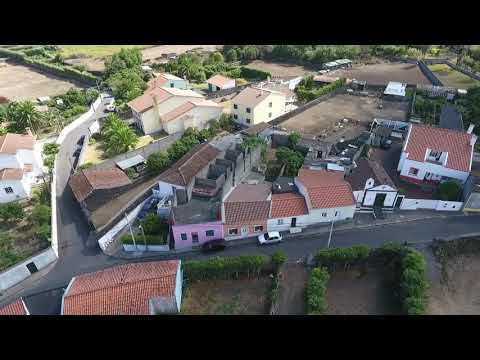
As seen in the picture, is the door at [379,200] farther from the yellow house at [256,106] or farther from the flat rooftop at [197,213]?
the yellow house at [256,106]

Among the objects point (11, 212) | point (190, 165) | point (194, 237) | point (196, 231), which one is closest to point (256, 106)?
point (190, 165)

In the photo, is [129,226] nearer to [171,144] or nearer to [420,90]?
[171,144]

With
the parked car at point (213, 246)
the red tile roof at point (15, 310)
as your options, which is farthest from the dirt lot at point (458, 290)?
the red tile roof at point (15, 310)

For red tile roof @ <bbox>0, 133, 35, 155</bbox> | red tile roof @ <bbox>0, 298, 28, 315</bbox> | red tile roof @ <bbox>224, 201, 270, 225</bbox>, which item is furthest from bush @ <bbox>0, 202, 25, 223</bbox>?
red tile roof @ <bbox>224, 201, 270, 225</bbox>

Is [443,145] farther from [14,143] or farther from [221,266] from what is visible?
[14,143]

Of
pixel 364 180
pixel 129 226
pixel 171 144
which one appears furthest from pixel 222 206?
pixel 171 144

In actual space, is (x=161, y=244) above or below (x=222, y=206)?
below
